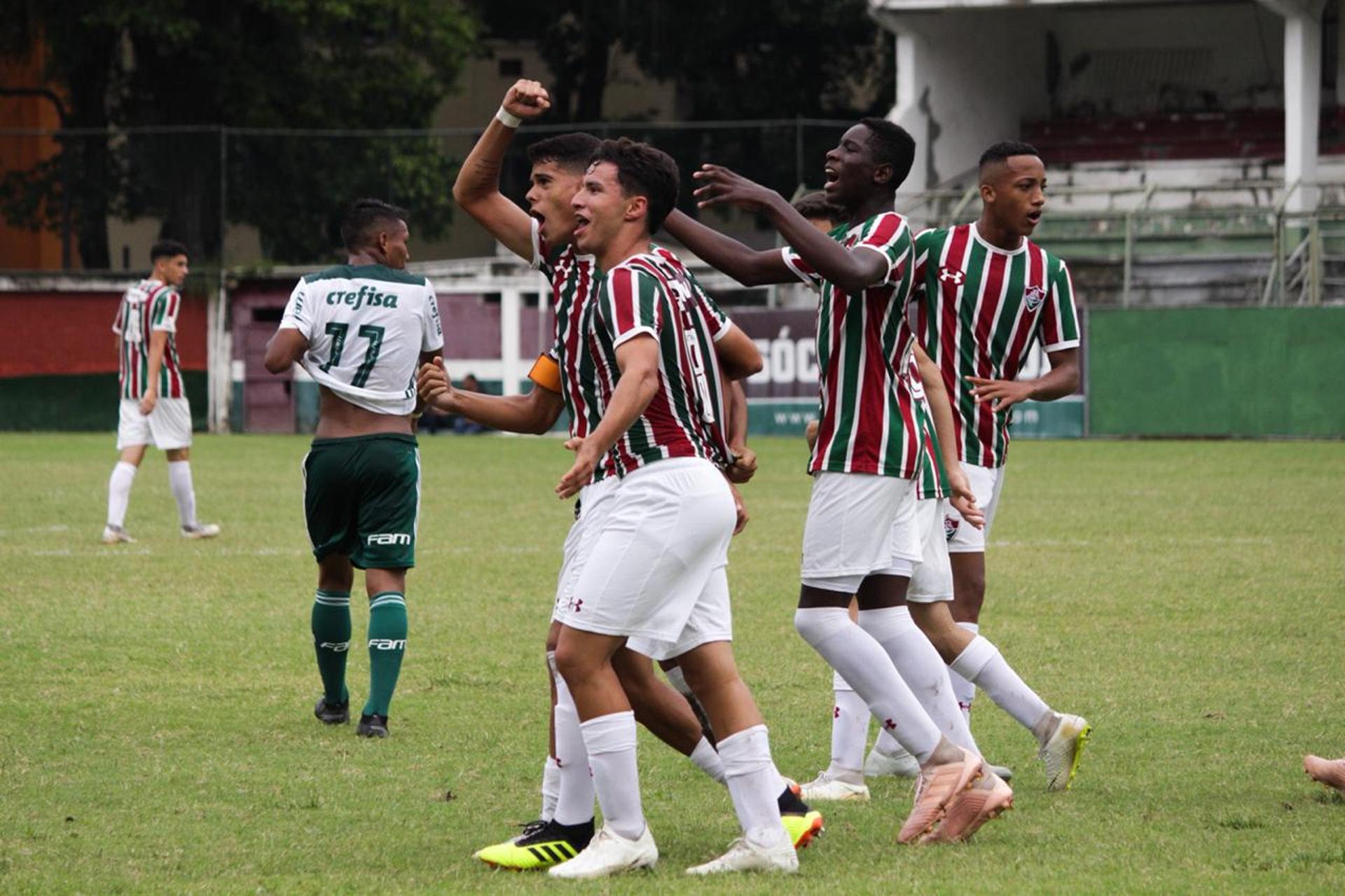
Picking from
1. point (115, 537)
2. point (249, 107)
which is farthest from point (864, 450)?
point (249, 107)

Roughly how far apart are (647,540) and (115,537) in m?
10.7

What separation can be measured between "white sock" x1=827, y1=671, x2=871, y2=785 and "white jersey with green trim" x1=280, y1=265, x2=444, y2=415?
2.54 meters

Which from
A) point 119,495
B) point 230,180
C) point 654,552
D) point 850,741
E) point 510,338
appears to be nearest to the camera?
point 654,552

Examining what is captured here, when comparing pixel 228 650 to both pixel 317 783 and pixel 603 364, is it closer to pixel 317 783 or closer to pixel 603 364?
pixel 317 783

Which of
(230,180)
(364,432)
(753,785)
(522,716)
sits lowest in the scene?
(522,716)

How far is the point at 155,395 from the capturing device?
1583 cm

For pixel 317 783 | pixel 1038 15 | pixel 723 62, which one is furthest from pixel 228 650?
pixel 723 62

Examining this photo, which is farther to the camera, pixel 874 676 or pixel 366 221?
pixel 366 221

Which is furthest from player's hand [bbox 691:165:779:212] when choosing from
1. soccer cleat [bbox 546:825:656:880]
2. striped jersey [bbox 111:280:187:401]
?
striped jersey [bbox 111:280:187:401]

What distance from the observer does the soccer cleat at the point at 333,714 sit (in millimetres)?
8062

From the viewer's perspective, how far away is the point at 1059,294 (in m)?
7.24

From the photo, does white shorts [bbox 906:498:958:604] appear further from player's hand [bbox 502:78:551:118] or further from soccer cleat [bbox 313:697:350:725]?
soccer cleat [bbox 313:697:350:725]

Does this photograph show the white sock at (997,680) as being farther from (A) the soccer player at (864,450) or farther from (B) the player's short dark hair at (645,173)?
(B) the player's short dark hair at (645,173)

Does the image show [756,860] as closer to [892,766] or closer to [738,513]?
[738,513]
